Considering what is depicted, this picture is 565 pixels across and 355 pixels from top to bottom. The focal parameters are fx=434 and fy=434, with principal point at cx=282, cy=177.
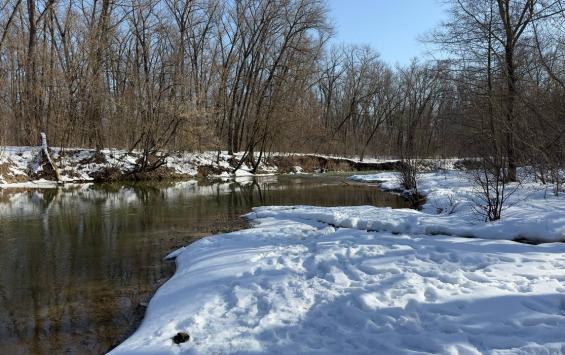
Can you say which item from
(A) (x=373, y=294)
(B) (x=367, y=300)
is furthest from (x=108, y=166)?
(B) (x=367, y=300)

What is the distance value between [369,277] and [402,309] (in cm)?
121

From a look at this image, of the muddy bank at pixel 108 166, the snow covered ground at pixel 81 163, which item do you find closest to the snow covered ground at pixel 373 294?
the muddy bank at pixel 108 166

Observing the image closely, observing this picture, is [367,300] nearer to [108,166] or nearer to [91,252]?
[91,252]

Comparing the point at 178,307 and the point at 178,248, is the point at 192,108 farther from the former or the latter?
the point at 178,307

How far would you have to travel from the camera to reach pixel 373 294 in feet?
16.8

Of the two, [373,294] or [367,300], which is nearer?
[367,300]

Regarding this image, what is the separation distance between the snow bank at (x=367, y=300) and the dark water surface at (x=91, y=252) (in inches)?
27.9

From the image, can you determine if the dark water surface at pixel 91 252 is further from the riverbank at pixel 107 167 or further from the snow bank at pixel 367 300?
the riverbank at pixel 107 167

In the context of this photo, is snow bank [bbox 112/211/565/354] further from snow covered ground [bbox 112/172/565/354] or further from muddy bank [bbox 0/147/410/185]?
muddy bank [bbox 0/147/410/185]

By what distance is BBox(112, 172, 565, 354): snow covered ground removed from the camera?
404cm

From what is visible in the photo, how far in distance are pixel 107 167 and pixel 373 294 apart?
2549 centimetres

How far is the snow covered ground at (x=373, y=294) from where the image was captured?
4.04m

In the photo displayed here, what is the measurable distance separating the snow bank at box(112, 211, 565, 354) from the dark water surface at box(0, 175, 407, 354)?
708mm

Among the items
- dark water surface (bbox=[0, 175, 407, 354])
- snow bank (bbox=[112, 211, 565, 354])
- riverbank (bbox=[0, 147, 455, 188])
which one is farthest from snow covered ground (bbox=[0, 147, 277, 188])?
snow bank (bbox=[112, 211, 565, 354])
